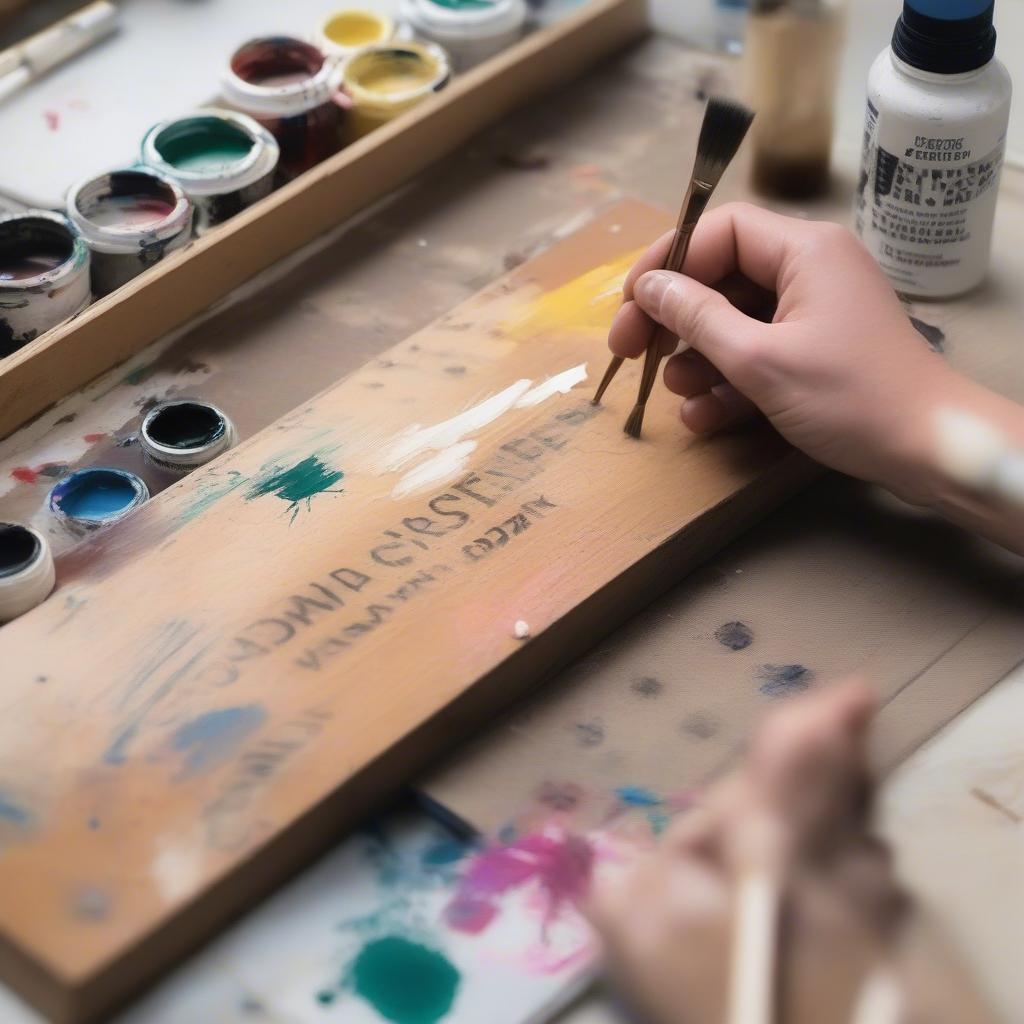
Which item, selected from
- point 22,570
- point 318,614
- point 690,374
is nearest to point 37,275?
point 22,570

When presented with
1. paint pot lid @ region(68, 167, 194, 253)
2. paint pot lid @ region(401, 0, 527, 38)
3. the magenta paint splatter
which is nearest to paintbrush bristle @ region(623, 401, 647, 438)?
the magenta paint splatter

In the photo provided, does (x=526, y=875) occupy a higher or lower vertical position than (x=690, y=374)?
lower

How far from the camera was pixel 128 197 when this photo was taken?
1348mm

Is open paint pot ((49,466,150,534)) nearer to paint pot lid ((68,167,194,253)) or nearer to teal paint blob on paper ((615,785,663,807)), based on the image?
paint pot lid ((68,167,194,253))

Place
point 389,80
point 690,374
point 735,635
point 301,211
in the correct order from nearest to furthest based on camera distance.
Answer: point 735,635, point 690,374, point 301,211, point 389,80

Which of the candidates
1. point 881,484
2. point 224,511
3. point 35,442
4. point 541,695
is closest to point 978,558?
point 881,484

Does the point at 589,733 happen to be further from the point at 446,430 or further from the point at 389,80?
the point at 389,80

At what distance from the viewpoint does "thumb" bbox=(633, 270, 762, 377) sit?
1.08 m

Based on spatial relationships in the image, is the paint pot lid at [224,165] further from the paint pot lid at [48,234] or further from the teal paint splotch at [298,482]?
the teal paint splotch at [298,482]

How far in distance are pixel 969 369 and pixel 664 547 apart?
0.36 meters

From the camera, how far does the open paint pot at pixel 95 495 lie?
114 centimetres

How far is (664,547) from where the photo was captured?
3.51 ft

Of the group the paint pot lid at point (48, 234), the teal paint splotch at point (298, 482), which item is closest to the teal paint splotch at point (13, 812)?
the teal paint splotch at point (298, 482)

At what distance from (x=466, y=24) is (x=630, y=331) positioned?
0.55 meters
